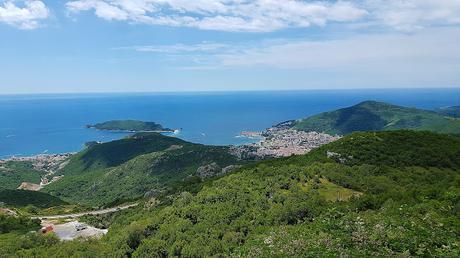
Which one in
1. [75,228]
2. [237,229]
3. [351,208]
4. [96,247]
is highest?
[351,208]

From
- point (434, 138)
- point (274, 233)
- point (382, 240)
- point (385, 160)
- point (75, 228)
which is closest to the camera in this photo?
point (382, 240)

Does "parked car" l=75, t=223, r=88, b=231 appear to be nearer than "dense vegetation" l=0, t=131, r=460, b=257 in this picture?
No

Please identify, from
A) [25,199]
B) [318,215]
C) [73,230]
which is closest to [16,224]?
[73,230]

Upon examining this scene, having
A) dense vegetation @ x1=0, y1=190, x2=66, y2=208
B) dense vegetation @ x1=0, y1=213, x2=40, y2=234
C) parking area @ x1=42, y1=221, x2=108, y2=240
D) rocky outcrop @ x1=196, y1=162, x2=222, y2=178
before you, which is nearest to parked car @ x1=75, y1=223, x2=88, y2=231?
parking area @ x1=42, y1=221, x2=108, y2=240

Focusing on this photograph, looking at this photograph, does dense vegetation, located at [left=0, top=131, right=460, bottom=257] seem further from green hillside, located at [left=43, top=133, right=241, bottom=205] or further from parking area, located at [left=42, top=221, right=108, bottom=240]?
green hillside, located at [left=43, top=133, right=241, bottom=205]

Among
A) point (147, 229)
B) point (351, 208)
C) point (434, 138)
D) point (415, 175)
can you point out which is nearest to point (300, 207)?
point (351, 208)

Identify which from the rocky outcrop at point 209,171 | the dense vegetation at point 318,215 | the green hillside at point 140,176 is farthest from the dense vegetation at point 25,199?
the dense vegetation at point 318,215

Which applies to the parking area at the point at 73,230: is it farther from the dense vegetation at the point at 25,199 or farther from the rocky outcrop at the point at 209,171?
the dense vegetation at the point at 25,199

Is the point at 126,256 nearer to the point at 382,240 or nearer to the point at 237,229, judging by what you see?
the point at 237,229
